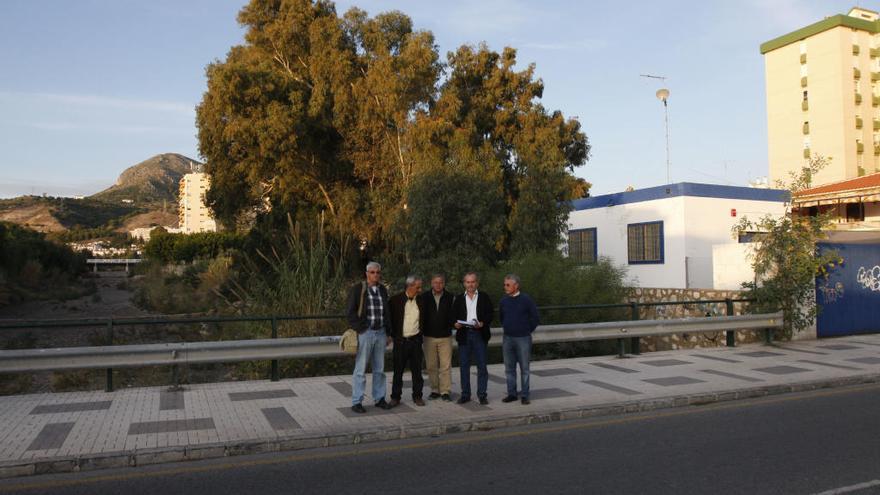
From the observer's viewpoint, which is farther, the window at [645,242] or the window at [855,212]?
the window at [855,212]

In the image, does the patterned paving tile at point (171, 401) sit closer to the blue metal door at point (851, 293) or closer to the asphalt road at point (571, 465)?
the asphalt road at point (571, 465)

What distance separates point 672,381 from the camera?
36.0 feet

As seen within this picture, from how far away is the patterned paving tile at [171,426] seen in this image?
7.67 meters

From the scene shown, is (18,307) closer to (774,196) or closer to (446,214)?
(446,214)

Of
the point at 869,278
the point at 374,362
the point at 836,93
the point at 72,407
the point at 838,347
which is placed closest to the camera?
the point at 72,407

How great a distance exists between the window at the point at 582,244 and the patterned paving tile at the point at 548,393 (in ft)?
59.6

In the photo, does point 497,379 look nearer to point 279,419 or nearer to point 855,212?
point 279,419

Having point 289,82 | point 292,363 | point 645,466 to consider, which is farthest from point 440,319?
point 289,82

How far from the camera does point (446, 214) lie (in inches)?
870

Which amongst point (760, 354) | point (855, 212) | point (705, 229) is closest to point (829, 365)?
point (760, 354)

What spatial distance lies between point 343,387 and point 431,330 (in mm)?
2058

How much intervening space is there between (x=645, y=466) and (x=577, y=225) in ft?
77.5

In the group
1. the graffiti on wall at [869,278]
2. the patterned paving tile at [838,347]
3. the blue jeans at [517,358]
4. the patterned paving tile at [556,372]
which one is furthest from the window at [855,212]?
the blue jeans at [517,358]

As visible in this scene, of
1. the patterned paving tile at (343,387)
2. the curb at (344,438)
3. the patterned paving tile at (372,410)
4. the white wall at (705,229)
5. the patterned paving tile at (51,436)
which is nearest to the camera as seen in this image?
the curb at (344,438)
